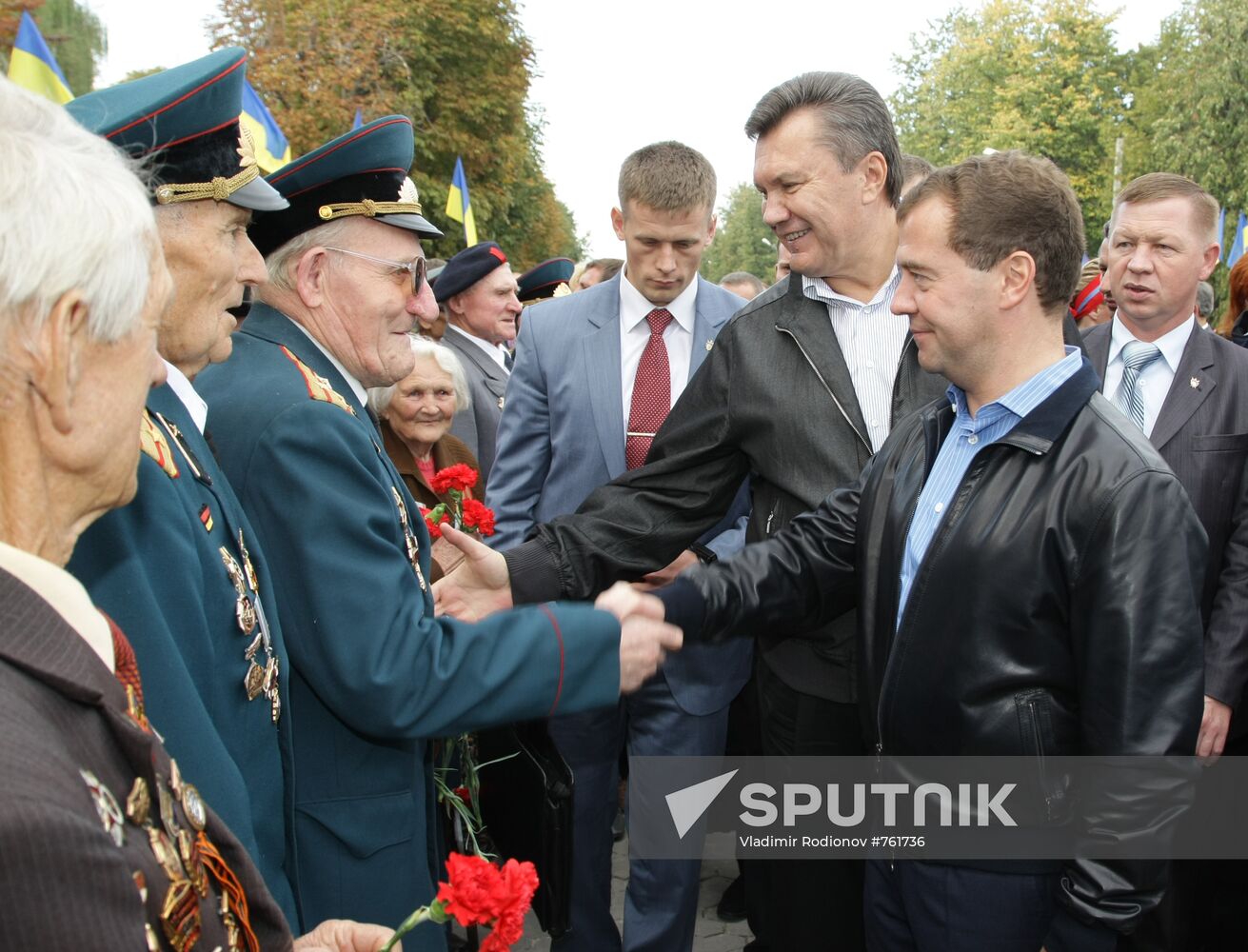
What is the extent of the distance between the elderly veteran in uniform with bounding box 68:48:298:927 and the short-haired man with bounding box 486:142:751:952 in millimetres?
1771

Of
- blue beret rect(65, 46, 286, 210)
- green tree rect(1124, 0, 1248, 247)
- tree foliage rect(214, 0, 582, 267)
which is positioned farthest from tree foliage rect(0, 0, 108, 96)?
green tree rect(1124, 0, 1248, 247)

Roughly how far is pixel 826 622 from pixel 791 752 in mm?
433

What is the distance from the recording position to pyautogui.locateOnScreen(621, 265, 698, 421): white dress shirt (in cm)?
418

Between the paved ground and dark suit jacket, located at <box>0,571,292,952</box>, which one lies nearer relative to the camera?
dark suit jacket, located at <box>0,571,292,952</box>

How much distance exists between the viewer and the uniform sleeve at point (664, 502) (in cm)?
342

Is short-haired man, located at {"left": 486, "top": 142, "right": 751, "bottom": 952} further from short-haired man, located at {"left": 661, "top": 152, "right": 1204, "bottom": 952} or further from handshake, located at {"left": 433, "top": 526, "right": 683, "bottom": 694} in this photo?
short-haired man, located at {"left": 661, "top": 152, "right": 1204, "bottom": 952}

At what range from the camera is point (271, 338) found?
94.3 inches

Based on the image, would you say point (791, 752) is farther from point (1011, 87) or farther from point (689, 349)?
point (1011, 87)

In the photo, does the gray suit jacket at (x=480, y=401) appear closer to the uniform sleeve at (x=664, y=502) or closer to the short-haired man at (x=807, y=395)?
the uniform sleeve at (x=664, y=502)

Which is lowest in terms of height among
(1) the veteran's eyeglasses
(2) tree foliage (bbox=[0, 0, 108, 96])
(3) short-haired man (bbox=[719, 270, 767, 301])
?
(3) short-haired man (bbox=[719, 270, 767, 301])

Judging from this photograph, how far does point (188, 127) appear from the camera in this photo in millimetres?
2049

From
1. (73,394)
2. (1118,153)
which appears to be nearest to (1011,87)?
(1118,153)

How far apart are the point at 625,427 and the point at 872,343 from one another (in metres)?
1.13

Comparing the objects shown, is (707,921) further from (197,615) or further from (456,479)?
(197,615)
